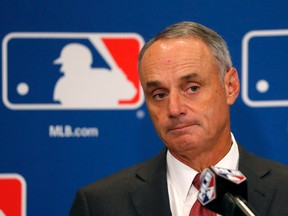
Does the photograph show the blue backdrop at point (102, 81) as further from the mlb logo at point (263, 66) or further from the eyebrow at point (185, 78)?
the eyebrow at point (185, 78)

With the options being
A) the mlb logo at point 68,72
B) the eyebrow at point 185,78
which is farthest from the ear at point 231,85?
the mlb logo at point 68,72

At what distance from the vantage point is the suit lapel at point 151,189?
1.33m

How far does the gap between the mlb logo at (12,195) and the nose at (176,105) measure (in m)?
0.63

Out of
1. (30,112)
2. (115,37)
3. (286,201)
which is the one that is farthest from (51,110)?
(286,201)

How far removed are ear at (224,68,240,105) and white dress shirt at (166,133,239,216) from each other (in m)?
0.11

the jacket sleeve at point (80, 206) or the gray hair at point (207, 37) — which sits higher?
the gray hair at point (207, 37)

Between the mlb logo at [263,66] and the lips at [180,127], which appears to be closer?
the lips at [180,127]

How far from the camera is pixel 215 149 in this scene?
4.48 ft

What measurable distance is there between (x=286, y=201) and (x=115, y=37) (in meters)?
0.71

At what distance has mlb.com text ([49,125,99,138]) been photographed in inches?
66.5

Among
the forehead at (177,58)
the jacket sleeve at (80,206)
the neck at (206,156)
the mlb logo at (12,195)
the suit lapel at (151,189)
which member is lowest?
the mlb logo at (12,195)

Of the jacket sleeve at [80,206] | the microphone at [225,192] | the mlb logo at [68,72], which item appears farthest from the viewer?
the mlb logo at [68,72]

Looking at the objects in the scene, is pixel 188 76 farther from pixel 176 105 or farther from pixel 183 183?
pixel 183 183

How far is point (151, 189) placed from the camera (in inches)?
53.7
